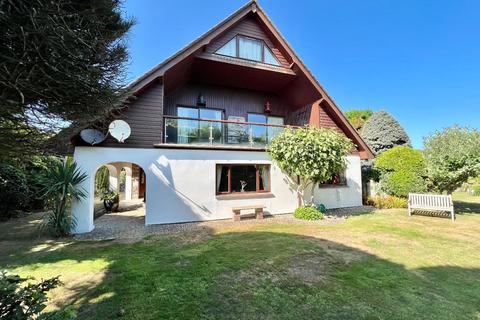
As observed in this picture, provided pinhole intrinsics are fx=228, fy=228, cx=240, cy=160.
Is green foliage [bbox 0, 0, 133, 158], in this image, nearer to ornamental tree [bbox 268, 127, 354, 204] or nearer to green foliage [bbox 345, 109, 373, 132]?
ornamental tree [bbox 268, 127, 354, 204]

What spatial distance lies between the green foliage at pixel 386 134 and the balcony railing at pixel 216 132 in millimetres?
14986

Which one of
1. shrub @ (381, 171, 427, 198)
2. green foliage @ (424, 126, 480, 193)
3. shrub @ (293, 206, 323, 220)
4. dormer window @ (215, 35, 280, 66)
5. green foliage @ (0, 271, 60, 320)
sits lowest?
shrub @ (293, 206, 323, 220)

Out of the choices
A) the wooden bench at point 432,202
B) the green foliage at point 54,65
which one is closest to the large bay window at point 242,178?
the wooden bench at point 432,202

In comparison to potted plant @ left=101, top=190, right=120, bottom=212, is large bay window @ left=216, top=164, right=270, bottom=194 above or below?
above

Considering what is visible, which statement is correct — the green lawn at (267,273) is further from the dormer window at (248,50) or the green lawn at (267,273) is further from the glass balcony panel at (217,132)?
the dormer window at (248,50)

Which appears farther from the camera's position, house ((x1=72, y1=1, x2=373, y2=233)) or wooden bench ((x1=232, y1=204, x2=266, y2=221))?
wooden bench ((x1=232, y1=204, x2=266, y2=221))

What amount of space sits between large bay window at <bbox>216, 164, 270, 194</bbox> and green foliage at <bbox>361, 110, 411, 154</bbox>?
15545mm

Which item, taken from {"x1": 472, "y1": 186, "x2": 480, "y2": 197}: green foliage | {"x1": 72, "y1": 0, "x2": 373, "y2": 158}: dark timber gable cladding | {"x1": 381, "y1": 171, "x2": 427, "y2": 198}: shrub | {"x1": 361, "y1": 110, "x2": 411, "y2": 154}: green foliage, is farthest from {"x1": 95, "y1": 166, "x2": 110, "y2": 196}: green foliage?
{"x1": 472, "y1": 186, "x2": 480, "y2": 197}: green foliage

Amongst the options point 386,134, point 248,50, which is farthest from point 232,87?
point 386,134

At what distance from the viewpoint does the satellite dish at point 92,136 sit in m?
8.60

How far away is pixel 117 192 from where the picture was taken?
1419 centimetres

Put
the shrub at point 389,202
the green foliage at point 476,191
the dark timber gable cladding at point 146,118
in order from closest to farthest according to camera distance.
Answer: the dark timber gable cladding at point 146,118 → the shrub at point 389,202 → the green foliage at point 476,191

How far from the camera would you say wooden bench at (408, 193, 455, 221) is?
34.1 feet

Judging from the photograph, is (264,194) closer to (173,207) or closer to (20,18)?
(173,207)
